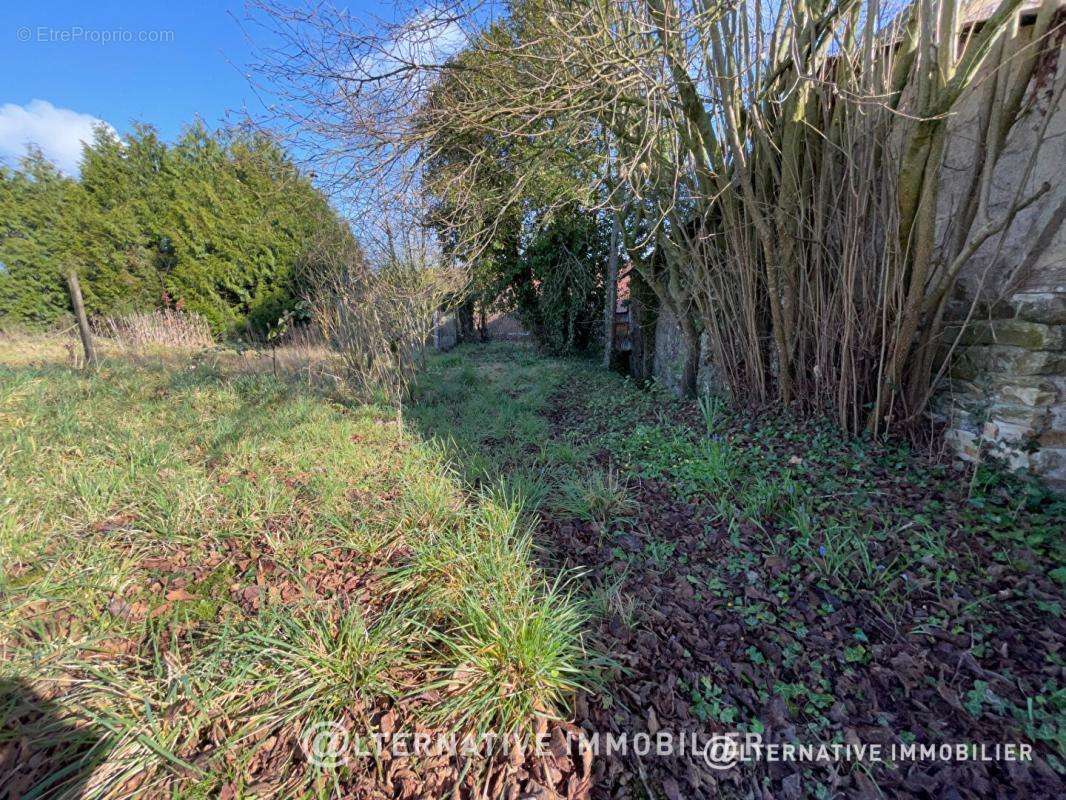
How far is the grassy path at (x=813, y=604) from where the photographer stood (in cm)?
142

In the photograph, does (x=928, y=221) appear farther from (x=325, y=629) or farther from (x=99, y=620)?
(x=99, y=620)

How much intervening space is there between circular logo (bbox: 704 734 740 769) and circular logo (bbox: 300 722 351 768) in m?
1.28

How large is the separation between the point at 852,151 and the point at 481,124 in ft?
9.98

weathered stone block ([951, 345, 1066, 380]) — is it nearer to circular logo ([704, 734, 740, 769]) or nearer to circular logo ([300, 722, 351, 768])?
circular logo ([704, 734, 740, 769])

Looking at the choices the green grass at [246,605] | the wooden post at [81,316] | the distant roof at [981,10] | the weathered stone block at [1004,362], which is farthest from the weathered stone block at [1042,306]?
the wooden post at [81,316]

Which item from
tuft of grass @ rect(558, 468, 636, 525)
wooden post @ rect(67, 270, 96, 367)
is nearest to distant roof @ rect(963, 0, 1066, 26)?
tuft of grass @ rect(558, 468, 636, 525)

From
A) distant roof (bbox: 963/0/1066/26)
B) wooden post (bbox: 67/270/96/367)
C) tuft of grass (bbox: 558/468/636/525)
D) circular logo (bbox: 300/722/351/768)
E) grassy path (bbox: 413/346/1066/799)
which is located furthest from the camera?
wooden post (bbox: 67/270/96/367)

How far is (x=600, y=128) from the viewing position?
15.5 feet

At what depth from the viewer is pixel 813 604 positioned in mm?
2018

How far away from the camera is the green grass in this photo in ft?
4.37

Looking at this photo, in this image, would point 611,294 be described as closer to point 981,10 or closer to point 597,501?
point 981,10

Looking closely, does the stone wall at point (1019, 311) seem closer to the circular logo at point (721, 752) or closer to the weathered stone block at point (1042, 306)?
the weathered stone block at point (1042, 306)

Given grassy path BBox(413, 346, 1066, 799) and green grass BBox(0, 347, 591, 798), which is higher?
green grass BBox(0, 347, 591, 798)

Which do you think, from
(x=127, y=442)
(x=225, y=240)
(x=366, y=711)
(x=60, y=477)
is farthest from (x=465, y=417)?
(x=225, y=240)
